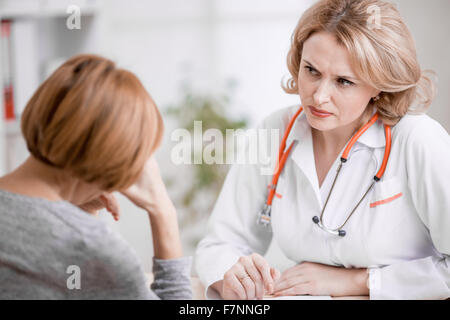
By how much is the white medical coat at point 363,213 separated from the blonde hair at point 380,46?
42 mm

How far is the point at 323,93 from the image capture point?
90 cm

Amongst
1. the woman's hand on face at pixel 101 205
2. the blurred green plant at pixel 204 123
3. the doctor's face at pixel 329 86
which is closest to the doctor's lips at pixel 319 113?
the doctor's face at pixel 329 86

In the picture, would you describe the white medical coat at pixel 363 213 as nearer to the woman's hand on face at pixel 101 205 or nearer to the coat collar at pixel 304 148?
the coat collar at pixel 304 148

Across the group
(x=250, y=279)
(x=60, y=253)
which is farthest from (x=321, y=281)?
(x=60, y=253)

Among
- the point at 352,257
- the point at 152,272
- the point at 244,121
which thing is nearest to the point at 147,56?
the point at 244,121

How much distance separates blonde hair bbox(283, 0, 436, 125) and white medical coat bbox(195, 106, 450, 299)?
4 centimetres

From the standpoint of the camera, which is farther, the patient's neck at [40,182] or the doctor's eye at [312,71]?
the doctor's eye at [312,71]

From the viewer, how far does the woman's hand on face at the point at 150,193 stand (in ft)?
2.92

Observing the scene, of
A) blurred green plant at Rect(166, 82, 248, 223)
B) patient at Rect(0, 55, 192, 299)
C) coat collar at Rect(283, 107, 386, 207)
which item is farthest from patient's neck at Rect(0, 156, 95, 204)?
coat collar at Rect(283, 107, 386, 207)

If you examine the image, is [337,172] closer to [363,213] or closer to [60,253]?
[363,213]

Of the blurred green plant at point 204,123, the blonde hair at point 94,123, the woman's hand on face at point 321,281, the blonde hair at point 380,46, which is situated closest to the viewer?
the blonde hair at point 94,123

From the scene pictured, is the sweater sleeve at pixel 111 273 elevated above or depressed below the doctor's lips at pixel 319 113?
below

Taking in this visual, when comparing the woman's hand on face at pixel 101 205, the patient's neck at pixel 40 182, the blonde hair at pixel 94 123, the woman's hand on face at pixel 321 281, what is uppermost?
the blonde hair at pixel 94 123

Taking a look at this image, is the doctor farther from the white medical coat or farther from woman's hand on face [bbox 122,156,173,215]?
woman's hand on face [bbox 122,156,173,215]
